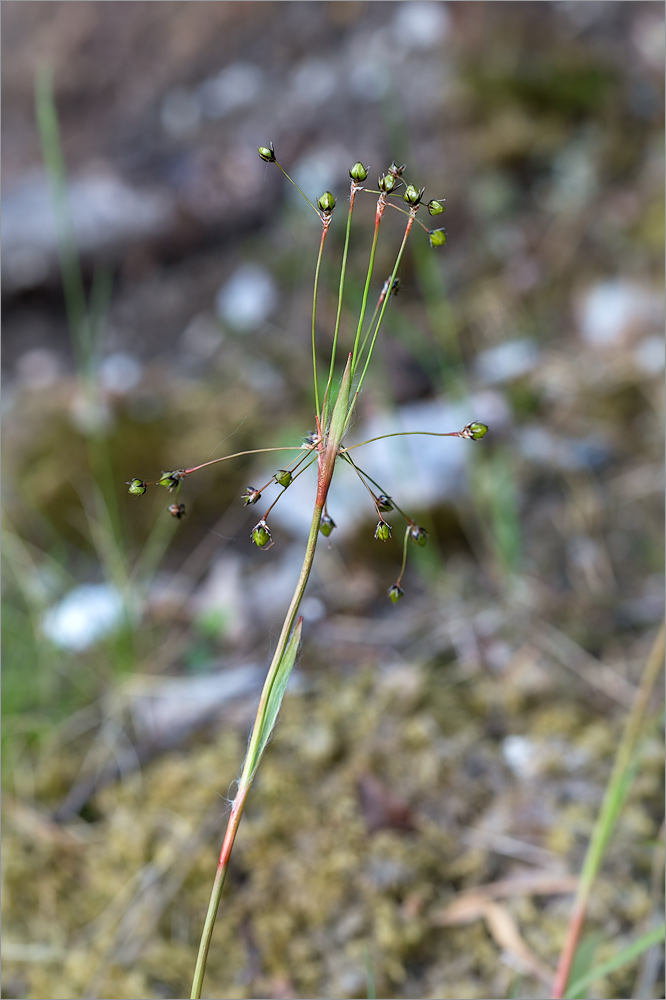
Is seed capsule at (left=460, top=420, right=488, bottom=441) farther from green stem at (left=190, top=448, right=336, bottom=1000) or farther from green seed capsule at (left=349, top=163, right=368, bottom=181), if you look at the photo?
green seed capsule at (left=349, top=163, right=368, bottom=181)

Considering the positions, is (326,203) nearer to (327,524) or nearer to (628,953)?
(327,524)

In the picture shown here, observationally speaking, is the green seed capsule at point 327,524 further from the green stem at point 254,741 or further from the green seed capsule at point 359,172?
the green seed capsule at point 359,172

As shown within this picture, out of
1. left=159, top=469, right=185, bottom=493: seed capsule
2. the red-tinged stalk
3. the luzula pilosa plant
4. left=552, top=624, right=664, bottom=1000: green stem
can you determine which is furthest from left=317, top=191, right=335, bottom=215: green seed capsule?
left=552, top=624, right=664, bottom=1000: green stem

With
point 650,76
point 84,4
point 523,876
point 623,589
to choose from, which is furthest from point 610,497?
point 84,4

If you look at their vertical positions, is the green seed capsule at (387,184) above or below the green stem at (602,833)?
above

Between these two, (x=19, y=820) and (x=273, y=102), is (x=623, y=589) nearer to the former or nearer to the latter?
(x=19, y=820)

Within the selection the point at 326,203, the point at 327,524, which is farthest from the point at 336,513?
the point at 326,203

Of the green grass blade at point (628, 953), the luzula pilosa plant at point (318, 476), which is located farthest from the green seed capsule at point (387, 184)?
the green grass blade at point (628, 953)
